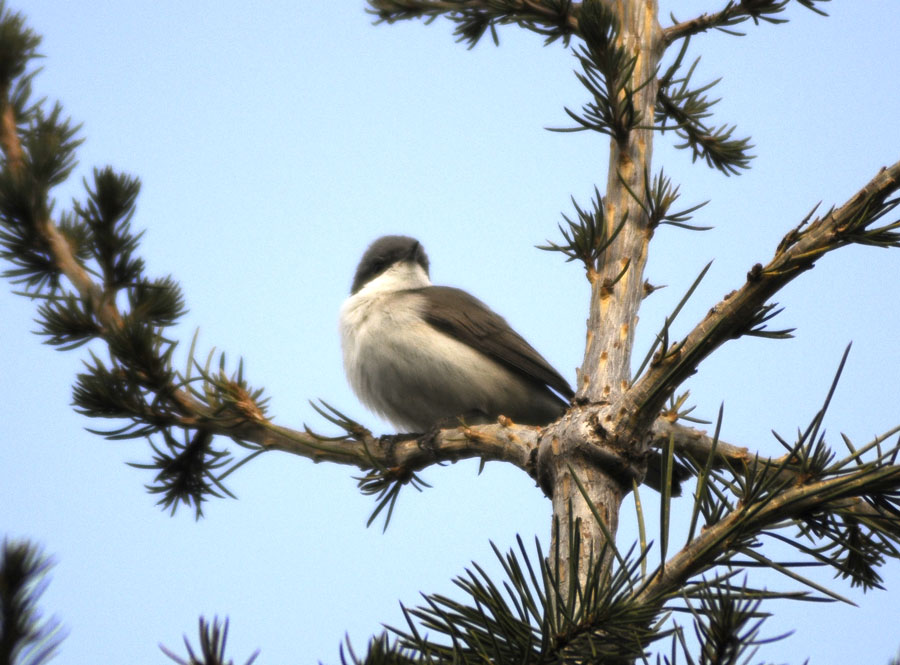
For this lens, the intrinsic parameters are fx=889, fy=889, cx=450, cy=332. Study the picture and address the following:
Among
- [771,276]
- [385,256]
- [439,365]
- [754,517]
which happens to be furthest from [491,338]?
[754,517]

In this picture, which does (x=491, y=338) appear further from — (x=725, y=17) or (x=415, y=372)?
(x=725, y=17)

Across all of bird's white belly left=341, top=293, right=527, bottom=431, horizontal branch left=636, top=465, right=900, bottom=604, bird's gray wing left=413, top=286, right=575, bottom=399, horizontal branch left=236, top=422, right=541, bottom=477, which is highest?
bird's gray wing left=413, top=286, right=575, bottom=399

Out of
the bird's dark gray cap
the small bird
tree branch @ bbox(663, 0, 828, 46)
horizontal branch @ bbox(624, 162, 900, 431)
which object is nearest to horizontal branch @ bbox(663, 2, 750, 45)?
tree branch @ bbox(663, 0, 828, 46)

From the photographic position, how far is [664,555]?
198 centimetres

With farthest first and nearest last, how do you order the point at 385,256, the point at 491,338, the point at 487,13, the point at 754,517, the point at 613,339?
1. the point at 385,256
2. the point at 491,338
3. the point at 487,13
4. the point at 613,339
5. the point at 754,517

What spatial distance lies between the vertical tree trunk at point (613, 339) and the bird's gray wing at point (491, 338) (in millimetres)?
2707

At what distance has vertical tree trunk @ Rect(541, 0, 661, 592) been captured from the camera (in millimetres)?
2652

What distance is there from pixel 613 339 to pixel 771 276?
2.90 ft

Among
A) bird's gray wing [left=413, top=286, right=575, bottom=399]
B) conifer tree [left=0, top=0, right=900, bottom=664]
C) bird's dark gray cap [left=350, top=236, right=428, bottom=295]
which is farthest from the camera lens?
bird's dark gray cap [left=350, top=236, right=428, bottom=295]

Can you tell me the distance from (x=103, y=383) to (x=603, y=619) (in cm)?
184

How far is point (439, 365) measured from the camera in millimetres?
5812

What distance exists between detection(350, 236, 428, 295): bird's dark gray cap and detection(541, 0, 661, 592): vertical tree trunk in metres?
4.35

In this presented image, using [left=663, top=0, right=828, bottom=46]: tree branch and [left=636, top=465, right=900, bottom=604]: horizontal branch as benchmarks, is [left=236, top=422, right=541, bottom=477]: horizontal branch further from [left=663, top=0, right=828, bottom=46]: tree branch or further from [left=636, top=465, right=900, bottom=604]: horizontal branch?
[left=663, top=0, right=828, bottom=46]: tree branch

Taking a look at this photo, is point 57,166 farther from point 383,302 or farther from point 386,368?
point 383,302
